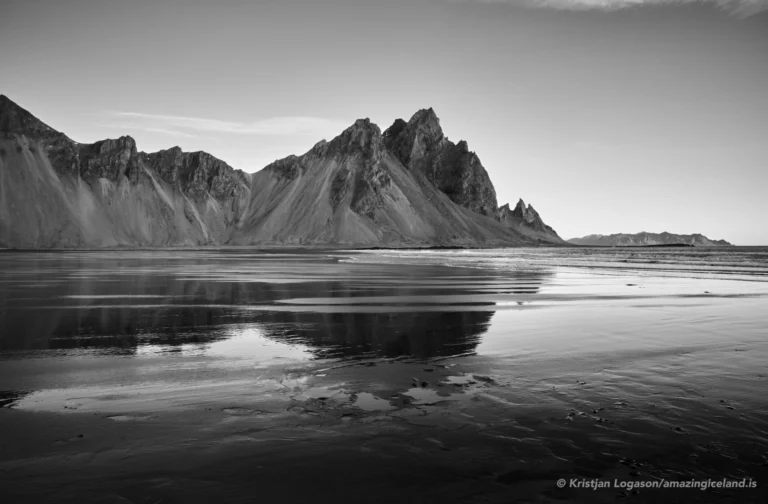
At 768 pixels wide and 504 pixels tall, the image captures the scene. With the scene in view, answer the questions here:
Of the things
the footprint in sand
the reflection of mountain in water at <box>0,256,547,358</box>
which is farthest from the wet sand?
the reflection of mountain in water at <box>0,256,547,358</box>

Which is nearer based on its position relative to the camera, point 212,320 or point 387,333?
point 387,333

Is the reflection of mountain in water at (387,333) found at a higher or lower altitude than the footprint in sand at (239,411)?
higher

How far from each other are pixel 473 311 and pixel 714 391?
11696mm

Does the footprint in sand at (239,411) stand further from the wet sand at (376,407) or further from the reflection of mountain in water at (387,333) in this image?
the reflection of mountain in water at (387,333)

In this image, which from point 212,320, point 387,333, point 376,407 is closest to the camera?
point 376,407

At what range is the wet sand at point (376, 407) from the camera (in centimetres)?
562

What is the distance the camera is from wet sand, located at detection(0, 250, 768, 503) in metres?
5.62

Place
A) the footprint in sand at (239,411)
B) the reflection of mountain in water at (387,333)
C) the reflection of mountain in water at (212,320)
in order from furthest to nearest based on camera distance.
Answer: the reflection of mountain in water at (212,320), the reflection of mountain in water at (387,333), the footprint in sand at (239,411)

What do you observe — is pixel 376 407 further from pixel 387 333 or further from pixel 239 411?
pixel 387 333

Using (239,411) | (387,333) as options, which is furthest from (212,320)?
(239,411)

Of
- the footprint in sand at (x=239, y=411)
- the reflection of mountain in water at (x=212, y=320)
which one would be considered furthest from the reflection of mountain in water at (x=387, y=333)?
the footprint in sand at (x=239, y=411)

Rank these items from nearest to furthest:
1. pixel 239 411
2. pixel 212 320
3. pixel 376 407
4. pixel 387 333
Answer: pixel 239 411 < pixel 376 407 < pixel 387 333 < pixel 212 320

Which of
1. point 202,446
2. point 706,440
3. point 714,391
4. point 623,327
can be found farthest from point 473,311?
point 202,446

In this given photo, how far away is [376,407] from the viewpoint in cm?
827
